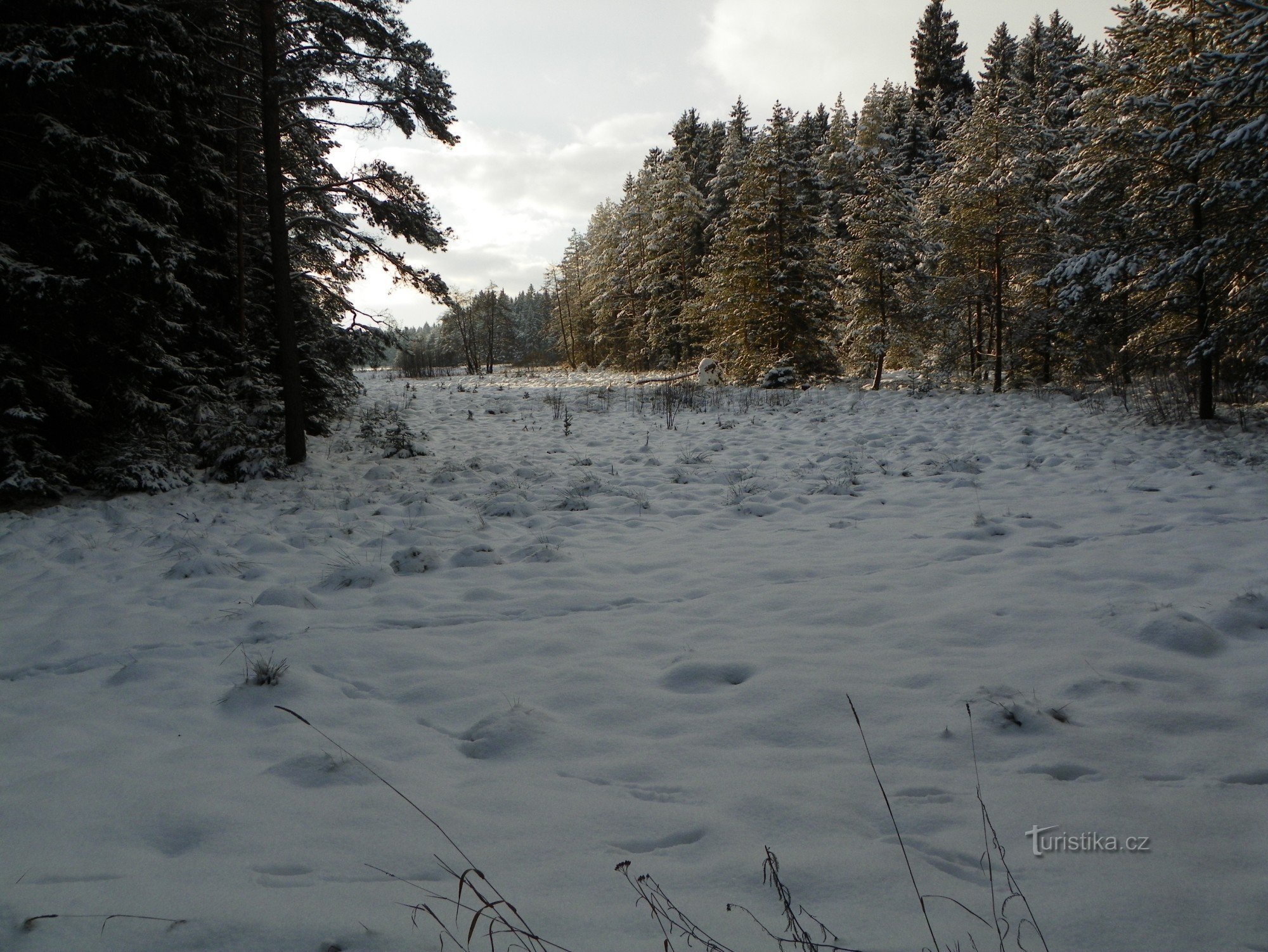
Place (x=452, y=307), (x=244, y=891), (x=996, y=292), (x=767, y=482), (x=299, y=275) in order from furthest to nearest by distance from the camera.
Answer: (x=996, y=292) → (x=299, y=275) → (x=452, y=307) → (x=767, y=482) → (x=244, y=891)

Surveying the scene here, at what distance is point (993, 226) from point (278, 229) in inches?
728

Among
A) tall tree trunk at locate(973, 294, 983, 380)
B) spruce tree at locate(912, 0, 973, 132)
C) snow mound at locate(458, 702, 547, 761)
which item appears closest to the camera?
snow mound at locate(458, 702, 547, 761)

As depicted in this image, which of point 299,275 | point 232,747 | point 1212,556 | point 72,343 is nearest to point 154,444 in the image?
point 72,343

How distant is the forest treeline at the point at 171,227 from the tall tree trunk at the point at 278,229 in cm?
3

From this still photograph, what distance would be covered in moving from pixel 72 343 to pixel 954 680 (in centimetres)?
961

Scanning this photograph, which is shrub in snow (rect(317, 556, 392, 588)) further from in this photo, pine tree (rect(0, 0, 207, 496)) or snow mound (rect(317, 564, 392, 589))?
pine tree (rect(0, 0, 207, 496))

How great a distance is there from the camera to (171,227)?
7.99m

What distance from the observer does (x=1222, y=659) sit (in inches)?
122

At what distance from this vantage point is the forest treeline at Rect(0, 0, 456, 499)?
6.87 m

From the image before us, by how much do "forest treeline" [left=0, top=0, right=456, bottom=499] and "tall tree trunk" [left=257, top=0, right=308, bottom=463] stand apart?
3 centimetres

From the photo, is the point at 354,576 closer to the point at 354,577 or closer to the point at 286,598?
the point at 354,577

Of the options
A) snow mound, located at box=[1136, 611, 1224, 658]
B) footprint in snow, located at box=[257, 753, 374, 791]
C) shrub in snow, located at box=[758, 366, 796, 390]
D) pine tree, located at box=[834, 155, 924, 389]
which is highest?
pine tree, located at box=[834, 155, 924, 389]

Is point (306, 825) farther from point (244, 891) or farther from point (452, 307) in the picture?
point (452, 307)

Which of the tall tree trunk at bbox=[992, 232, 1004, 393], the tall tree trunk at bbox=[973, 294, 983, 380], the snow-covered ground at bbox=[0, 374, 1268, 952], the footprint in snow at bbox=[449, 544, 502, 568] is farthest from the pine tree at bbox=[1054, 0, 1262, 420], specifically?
the footprint in snow at bbox=[449, 544, 502, 568]
